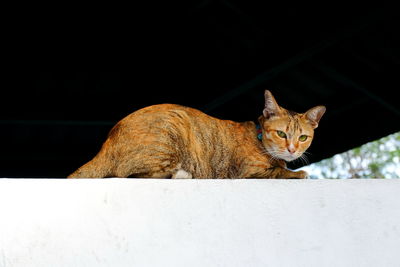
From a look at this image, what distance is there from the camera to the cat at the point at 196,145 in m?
2.34

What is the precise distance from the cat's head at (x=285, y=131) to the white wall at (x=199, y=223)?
526mm

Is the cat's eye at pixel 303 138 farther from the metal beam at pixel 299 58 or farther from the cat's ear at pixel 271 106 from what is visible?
the metal beam at pixel 299 58

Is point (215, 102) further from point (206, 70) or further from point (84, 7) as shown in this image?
point (84, 7)

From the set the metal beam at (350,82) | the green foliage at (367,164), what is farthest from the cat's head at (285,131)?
the green foliage at (367,164)

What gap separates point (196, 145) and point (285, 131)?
16.8 inches

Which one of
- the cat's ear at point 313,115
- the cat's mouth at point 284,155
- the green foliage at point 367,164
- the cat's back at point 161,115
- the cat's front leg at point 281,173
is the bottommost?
the cat's front leg at point 281,173

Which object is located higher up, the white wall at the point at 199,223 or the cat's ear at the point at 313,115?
the cat's ear at the point at 313,115

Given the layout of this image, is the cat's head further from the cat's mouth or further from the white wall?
the white wall

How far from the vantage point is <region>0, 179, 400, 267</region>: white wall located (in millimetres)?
2008

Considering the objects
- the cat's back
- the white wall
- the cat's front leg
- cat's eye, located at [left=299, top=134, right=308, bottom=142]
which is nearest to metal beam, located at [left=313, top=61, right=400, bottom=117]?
cat's eye, located at [left=299, top=134, right=308, bottom=142]

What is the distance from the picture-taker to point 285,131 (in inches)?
106

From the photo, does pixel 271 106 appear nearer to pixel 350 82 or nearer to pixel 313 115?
pixel 313 115

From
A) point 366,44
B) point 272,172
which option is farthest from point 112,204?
point 366,44

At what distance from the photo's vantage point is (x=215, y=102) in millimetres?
4875
